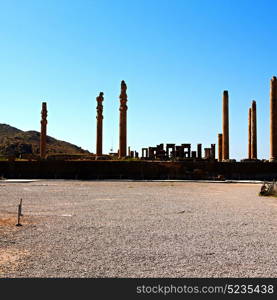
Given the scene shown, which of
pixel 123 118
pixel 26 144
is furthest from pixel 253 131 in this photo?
pixel 26 144

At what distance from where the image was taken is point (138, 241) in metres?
8.88

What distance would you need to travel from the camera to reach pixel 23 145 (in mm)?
79750

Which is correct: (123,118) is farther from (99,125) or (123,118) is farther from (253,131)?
(253,131)

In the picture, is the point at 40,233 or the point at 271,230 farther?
the point at 271,230

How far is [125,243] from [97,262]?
1.66 meters

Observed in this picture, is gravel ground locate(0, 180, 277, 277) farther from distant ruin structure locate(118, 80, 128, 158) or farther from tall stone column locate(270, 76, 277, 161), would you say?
distant ruin structure locate(118, 80, 128, 158)

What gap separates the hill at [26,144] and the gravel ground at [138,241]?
4270 cm

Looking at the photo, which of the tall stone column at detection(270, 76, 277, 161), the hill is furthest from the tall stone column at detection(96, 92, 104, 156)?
the tall stone column at detection(270, 76, 277, 161)

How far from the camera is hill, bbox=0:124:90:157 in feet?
252

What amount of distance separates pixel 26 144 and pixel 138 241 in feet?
247

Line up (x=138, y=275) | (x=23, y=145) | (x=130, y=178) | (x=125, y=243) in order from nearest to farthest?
1. (x=138, y=275)
2. (x=125, y=243)
3. (x=130, y=178)
4. (x=23, y=145)

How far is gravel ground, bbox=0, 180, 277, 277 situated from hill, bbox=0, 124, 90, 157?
140 ft

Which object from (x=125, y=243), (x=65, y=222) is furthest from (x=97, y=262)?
(x=65, y=222)
